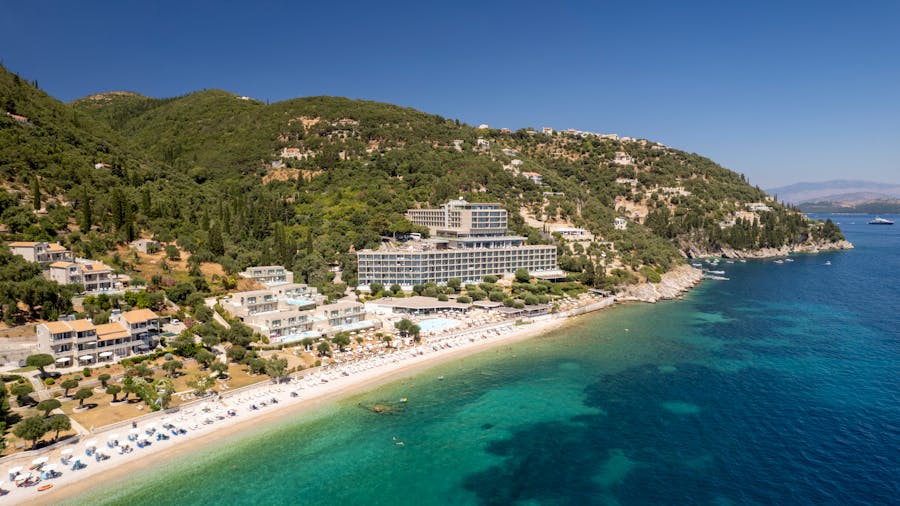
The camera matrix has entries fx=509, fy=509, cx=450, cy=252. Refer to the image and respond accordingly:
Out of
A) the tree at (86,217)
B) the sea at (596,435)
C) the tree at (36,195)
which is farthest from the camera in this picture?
the tree at (36,195)

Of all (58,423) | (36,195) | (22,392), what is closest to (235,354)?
(22,392)

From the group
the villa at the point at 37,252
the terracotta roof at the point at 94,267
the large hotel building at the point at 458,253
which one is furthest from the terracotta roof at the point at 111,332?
the large hotel building at the point at 458,253

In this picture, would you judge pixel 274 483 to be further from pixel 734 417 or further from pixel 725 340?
pixel 725 340

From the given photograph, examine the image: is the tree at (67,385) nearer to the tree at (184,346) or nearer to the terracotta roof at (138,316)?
the terracotta roof at (138,316)

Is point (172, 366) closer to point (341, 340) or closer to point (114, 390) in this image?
point (114, 390)

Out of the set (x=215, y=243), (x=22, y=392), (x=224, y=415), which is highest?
(x=215, y=243)

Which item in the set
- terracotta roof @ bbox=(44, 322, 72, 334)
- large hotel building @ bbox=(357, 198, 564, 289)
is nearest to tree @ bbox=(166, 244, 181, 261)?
terracotta roof @ bbox=(44, 322, 72, 334)

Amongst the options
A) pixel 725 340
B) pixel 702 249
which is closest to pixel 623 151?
pixel 702 249
